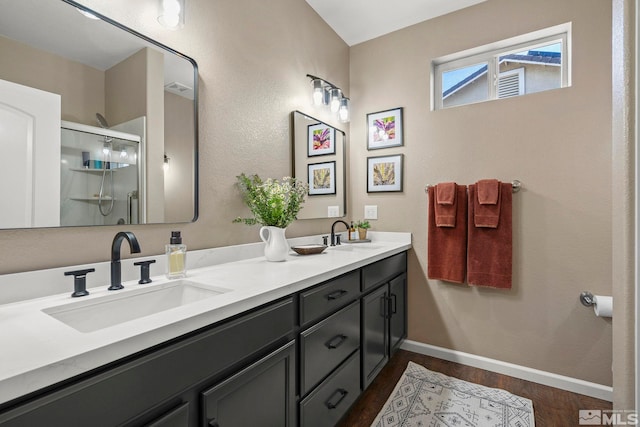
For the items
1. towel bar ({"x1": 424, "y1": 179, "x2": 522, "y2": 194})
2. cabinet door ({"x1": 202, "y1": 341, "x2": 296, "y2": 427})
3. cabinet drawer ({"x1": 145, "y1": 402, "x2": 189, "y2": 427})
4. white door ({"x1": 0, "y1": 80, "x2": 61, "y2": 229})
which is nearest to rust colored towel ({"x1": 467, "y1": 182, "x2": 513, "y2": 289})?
towel bar ({"x1": 424, "y1": 179, "x2": 522, "y2": 194})

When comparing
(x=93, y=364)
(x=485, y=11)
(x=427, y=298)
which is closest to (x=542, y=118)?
(x=485, y=11)

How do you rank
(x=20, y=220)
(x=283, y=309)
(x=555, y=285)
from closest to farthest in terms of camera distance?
(x=20, y=220) < (x=283, y=309) < (x=555, y=285)

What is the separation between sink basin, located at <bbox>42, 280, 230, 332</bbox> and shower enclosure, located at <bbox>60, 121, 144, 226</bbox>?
31 centimetres

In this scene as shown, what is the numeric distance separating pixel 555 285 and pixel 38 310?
101 inches

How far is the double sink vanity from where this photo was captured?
58 cm

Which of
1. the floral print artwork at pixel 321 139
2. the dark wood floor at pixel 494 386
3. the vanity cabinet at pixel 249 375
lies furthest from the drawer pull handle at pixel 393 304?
the floral print artwork at pixel 321 139

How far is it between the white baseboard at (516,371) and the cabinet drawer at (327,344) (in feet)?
3.45

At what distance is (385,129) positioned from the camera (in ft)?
8.48

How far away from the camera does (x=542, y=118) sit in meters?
2.00

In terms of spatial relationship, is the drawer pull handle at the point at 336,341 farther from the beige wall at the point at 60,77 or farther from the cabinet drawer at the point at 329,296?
the beige wall at the point at 60,77

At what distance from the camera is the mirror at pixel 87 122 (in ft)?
3.14

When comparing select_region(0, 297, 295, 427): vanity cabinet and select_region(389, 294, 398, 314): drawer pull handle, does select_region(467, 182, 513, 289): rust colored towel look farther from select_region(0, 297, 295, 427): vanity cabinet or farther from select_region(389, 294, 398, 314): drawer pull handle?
select_region(0, 297, 295, 427): vanity cabinet

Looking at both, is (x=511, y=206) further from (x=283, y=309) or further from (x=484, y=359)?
(x=283, y=309)

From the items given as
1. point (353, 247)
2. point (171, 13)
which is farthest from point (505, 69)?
point (171, 13)
